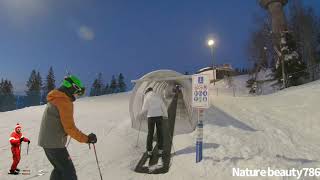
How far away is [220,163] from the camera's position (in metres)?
8.40

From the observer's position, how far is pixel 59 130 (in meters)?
5.38

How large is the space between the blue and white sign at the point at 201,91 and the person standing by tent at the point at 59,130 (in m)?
4.38

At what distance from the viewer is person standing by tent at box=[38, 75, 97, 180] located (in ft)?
17.2

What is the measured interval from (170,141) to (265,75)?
47.3 metres

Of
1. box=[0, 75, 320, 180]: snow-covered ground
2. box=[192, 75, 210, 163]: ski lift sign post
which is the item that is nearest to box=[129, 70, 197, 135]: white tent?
box=[0, 75, 320, 180]: snow-covered ground

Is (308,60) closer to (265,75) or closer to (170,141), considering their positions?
(265,75)

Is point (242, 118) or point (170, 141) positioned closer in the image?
point (170, 141)

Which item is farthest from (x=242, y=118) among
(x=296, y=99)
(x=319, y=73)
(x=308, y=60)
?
(x=308, y=60)

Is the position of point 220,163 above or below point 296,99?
below

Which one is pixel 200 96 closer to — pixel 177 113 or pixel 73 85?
pixel 73 85

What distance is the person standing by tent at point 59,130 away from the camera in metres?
5.24

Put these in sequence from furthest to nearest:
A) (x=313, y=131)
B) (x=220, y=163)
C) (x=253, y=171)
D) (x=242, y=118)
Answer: (x=242, y=118) → (x=313, y=131) → (x=220, y=163) → (x=253, y=171)

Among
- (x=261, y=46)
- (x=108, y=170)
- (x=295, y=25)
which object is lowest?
(x=108, y=170)

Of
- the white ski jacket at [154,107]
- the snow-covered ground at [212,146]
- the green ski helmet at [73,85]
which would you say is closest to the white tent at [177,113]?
the snow-covered ground at [212,146]
